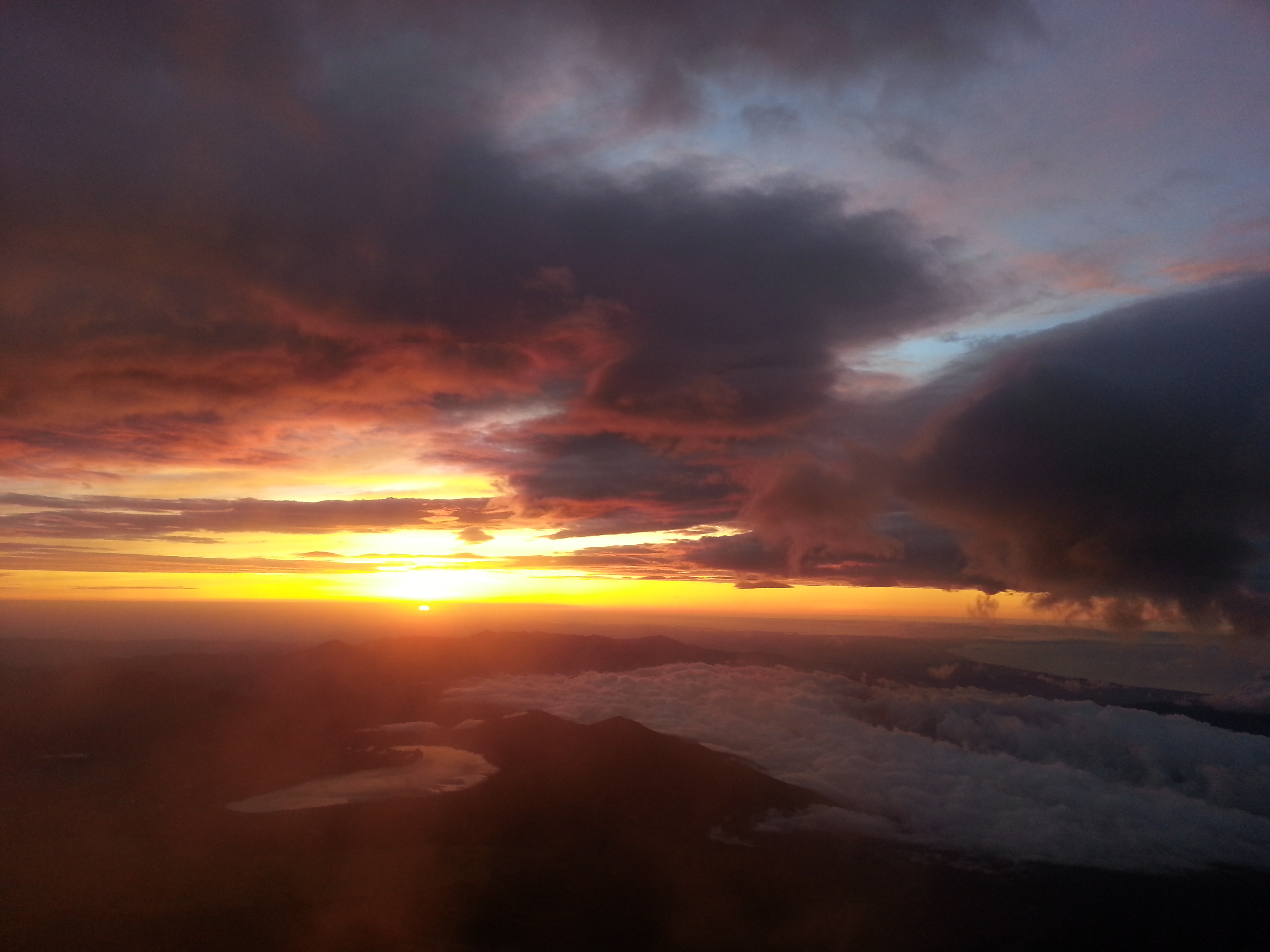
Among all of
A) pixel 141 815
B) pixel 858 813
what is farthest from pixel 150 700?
pixel 858 813

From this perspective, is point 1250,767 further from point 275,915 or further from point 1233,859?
point 275,915

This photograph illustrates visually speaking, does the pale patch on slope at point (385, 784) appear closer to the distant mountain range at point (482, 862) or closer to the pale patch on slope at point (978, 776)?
the distant mountain range at point (482, 862)

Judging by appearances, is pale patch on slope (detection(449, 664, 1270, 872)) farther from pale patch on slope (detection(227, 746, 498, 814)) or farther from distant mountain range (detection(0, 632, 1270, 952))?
pale patch on slope (detection(227, 746, 498, 814))

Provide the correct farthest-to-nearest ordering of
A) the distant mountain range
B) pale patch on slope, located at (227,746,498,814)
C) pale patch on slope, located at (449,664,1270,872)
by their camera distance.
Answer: pale patch on slope, located at (449,664,1270,872)
pale patch on slope, located at (227,746,498,814)
the distant mountain range

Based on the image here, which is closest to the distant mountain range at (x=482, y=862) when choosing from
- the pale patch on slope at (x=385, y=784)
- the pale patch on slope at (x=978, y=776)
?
the pale patch on slope at (x=385, y=784)

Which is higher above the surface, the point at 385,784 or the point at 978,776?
the point at 385,784

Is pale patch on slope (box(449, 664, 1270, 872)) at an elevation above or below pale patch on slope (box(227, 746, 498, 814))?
below

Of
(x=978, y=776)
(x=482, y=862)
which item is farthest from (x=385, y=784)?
(x=978, y=776)

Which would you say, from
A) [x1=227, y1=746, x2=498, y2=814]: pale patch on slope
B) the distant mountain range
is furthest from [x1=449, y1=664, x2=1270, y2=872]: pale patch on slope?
[x1=227, y1=746, x2=498, y2=814]: pale patch on slope

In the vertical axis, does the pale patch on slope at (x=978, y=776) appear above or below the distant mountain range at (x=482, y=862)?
below

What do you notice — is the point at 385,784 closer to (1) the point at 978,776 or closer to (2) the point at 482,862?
(2) the point at 482,862

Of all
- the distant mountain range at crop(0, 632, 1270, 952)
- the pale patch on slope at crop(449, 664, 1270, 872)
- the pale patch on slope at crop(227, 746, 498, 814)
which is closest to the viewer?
the distant mountain range at crop(0, 632, 1270, 952)
